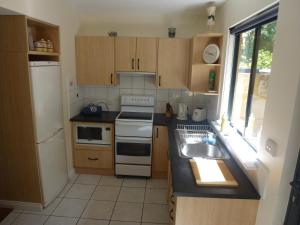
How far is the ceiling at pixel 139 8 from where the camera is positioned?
2568 mm

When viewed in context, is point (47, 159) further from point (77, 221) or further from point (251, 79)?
point (251, 79)

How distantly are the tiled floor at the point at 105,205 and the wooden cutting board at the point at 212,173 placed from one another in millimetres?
902

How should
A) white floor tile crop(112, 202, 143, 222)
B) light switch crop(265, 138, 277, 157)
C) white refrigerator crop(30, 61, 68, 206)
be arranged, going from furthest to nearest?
white floor tile crop(112, 202, 143, 222) < white refrigerator crop(30, 61, 68, 206) < light switch crop(265, 138, 277, 157)

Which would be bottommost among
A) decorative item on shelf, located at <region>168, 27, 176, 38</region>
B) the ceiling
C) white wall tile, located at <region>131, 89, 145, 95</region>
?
white wall tile, located at <region>131, 89, 145, 95</region>

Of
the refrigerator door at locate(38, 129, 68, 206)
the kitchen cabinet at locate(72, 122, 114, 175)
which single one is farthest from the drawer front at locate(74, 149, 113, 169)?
the refrigerator door at locate(38, 129, 68, 206)

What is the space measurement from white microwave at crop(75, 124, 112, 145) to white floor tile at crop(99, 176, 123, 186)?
512 mm

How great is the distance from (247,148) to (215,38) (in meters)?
1.49

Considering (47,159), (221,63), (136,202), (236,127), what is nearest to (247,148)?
(236,127)

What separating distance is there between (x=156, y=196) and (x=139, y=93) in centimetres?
152

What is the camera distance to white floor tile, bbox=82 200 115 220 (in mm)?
2325

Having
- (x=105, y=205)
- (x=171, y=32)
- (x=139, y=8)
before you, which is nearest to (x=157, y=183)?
(x=105, y=205)

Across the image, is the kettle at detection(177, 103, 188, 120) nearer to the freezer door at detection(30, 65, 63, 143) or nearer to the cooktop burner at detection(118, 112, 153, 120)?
the cooktop burner at detection(118, 112, 153, 120)

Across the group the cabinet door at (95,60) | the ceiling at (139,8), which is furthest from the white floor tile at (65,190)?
the ceiling at (139,8)

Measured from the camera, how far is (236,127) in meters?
2.30
